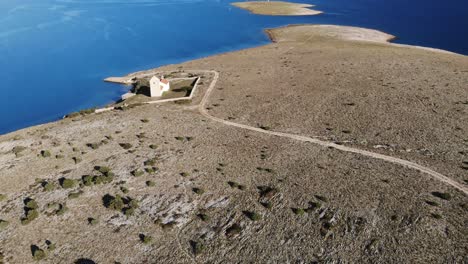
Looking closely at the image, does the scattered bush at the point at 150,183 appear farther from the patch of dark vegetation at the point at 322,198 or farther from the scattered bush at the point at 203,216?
the patch of dark vegetation at the point at 322,198

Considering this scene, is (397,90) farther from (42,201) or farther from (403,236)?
(42,201)

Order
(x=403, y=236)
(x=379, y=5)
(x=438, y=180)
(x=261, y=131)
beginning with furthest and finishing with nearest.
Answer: (x=379, y=5) → (x=261, y=131) → (x=438, y=180) → (x=403, y=236)

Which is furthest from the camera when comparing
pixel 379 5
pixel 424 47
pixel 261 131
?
pixel 379 5

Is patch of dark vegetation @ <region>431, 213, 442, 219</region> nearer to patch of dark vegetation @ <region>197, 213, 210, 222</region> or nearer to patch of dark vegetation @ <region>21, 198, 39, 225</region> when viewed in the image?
patch of dark vegetation @ <region>197, 213, 210, 222</region>

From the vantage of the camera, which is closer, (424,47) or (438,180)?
(438,180)

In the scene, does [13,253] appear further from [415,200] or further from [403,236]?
[415,200]

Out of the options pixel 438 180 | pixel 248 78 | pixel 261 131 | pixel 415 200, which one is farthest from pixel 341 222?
pixel 248 78

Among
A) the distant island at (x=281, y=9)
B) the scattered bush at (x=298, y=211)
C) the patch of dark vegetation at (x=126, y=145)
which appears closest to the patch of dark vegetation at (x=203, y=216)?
the scattered bush at (x=298, y=211)
